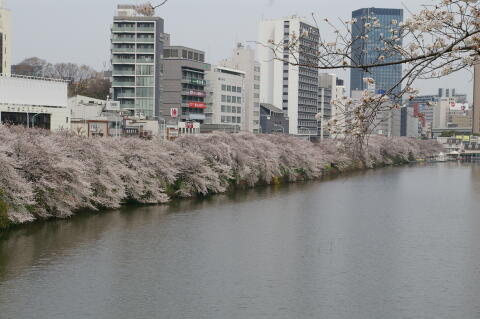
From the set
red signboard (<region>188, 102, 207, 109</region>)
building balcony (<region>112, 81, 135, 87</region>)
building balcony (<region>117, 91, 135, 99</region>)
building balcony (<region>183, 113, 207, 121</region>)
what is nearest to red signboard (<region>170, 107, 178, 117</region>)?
building balcony (<region>183, 113, 207, 121</region>)

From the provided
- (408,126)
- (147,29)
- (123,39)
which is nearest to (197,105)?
(147,29)

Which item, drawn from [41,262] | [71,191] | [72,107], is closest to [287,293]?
[41,262]

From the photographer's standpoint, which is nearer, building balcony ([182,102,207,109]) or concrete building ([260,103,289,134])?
building balcony ([182,102,207,109])

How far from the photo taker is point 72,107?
51875mm

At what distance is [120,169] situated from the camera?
99.8ft

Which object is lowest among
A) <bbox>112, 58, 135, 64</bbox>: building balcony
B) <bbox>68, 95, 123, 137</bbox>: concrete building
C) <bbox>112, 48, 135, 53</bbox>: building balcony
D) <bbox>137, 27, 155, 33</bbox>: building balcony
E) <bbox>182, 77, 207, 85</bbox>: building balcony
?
<bbox>68, 95, 123, 137</bbox>: concrete building

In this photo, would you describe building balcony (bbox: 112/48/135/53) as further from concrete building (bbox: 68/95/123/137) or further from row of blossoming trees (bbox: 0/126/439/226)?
row of blossoming trees (bbox: 0/126/439/226)

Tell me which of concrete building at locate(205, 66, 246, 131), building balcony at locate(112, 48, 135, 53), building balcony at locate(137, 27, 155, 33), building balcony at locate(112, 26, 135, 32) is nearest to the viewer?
building balcony at locate(137, 27, 155, 33)

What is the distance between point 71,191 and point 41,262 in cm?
870

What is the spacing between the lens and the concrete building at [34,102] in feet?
134

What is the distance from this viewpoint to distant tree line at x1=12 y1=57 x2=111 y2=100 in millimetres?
74188

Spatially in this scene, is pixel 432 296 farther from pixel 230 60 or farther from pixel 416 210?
pixel 230 60

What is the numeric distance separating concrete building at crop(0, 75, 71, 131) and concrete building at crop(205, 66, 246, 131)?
29656 millimetres

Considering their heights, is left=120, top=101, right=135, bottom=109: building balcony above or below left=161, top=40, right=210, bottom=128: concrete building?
below
